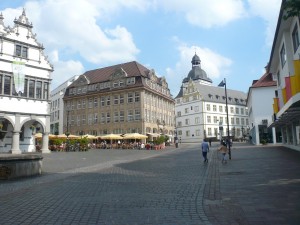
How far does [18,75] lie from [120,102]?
33.1 meters

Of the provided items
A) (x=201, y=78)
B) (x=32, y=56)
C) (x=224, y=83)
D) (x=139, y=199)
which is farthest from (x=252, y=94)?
(x=201, y=78)

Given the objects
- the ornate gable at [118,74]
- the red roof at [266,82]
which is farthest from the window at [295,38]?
the ornate gable at [118,74]

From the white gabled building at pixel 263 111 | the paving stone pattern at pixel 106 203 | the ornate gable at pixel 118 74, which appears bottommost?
the paving stone pattern at pixel 106 203

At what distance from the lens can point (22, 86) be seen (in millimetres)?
36656

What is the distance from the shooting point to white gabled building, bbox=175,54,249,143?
94.8 metres

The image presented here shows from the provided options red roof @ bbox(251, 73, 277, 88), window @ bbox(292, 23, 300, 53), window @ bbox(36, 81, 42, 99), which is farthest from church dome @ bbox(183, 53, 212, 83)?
window @ bbox(292, 23, 300, 53)

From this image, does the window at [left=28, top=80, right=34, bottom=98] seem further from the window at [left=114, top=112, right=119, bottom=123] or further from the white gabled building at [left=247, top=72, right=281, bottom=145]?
the white gabled building at [left=247, top=72, right=281, bottom=145]

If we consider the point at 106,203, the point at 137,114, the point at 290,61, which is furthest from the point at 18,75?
the point at 106,203

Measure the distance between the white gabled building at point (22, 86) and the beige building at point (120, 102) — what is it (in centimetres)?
2610

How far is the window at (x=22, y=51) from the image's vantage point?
124 feet

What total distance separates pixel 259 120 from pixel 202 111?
1735 inches

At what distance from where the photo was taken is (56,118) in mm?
85938

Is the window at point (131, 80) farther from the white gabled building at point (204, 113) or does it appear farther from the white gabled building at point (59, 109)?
the white gabled building at point (204, 113)

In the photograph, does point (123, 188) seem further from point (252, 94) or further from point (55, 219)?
point (252, 94)
